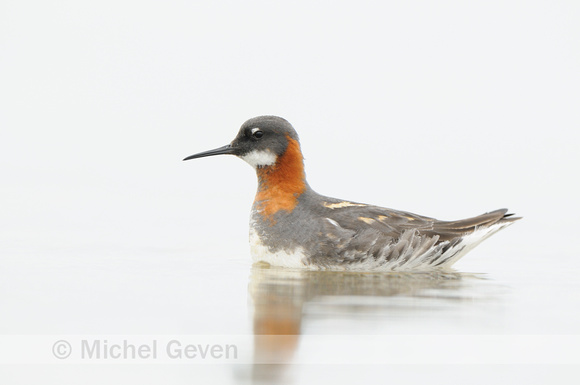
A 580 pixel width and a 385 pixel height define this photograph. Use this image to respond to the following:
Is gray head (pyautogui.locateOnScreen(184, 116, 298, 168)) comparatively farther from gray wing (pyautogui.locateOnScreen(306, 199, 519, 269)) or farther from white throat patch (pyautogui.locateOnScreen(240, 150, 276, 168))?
gray wing (pyautogui.locateOnScreen(306, 199, 519, 269))

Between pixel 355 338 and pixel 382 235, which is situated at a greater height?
pixel 382 235

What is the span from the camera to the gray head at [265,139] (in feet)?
39.0

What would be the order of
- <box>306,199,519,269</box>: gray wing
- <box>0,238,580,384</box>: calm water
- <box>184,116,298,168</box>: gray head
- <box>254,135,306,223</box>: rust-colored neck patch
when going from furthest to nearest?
<box>184,116,298,168</box>: gray head
<box>254,135,306,223</box>: rust-colored neck patch
<box>306,199,519,269</box>: gray wing
<box>0,238,580,384</box>: calm water

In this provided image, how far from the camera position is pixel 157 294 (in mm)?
9086

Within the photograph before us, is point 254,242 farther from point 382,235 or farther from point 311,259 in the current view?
point 382,235

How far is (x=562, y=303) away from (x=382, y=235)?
2.71 m

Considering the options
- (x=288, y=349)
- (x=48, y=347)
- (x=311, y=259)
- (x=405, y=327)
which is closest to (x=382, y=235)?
(x=311, y=259)

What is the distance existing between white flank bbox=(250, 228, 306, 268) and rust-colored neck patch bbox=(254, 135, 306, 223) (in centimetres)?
48

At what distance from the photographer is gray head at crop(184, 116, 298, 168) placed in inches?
468

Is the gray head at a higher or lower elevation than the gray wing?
higher

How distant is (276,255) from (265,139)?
170cm

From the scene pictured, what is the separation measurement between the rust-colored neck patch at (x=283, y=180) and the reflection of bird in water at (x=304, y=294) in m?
0.94

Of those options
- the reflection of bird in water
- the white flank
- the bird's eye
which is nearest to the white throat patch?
the bird's eye

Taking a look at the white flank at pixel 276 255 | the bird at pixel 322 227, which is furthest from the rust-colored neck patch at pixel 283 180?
the white flank at pixel 276 255
